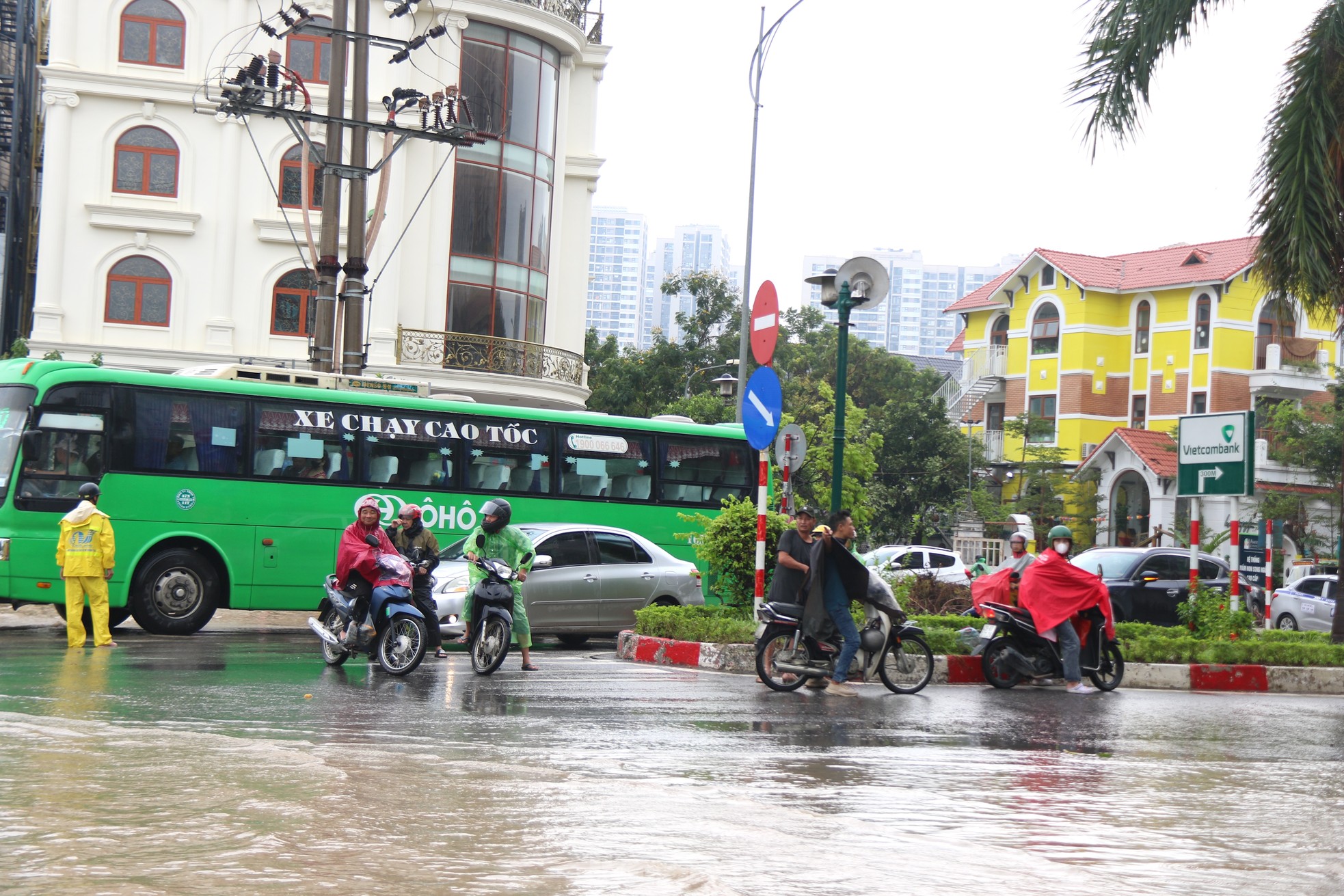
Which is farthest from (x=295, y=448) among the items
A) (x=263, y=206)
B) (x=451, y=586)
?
(x=263, y=206)

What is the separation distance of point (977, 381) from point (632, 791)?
51.4 m

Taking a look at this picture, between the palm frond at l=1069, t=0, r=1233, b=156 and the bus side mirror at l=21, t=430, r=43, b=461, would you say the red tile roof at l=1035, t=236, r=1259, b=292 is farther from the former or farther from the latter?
the bus side mirror at l=21, t=430, r=43, b=461

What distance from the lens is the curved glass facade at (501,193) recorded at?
3353 cm

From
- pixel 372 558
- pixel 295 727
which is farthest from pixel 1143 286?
pixel 295 727

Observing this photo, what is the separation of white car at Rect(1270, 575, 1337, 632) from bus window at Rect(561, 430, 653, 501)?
14.5m

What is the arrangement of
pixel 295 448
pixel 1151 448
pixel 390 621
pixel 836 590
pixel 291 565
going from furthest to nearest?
pixel 1151 448 → pixel 295 448 → pixel 291 565 → pixel 390 621 → pixel 836 590

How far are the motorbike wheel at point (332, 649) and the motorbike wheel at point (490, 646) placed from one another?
1236 millimetres

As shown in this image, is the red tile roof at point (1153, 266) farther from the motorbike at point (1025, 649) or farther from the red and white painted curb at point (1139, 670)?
the motorbike at point (1025, 649)

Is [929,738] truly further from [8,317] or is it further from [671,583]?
[8,317]

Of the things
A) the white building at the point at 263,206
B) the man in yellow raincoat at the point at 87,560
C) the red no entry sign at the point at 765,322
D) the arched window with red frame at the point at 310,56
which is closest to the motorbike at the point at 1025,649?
the red no entry sign at the point at 765,322

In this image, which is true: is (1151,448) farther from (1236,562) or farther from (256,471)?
(256,471)

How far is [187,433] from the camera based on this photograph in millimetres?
17422

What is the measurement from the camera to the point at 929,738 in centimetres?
931

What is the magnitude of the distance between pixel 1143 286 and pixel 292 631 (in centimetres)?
3973
